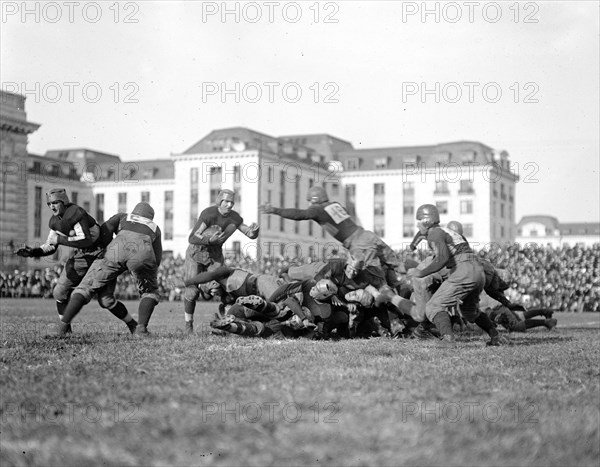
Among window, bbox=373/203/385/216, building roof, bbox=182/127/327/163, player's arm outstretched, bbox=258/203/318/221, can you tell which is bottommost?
player's arm outstretched, bbox=258/203/318/221

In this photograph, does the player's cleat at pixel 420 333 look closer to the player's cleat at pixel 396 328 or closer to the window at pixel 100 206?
the player's cleat at pixel 396 328

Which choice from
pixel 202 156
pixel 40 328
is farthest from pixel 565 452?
pixel 202 156

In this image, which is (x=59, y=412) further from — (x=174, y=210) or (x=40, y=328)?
(x=174, y=210)

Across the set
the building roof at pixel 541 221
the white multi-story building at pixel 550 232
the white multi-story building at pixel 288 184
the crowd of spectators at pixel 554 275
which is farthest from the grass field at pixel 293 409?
the building roof at pixel 541 221

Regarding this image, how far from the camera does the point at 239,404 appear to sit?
18.7ft

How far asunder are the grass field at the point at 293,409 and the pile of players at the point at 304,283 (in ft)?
7.99

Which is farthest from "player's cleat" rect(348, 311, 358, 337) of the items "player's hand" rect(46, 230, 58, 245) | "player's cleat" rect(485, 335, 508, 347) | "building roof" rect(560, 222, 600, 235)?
"building roof" rect(560, 222, 600, 235)

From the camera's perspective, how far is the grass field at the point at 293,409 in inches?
182

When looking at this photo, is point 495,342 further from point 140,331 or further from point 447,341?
point 140,331

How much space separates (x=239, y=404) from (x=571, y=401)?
2437 millimetres

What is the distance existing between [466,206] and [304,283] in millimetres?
73290

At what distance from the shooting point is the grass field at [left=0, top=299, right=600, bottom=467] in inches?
182

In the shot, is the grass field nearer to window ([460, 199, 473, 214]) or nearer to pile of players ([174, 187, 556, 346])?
pile of players ([174, 187, 556, 346])

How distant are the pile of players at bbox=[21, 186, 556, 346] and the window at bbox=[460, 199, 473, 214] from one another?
2797 inches
